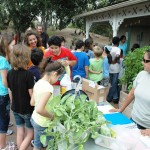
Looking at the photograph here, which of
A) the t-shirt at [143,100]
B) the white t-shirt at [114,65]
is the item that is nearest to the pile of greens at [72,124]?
the t-shirt at [143,100]

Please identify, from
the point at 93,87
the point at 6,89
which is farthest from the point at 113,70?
the point at 6,89

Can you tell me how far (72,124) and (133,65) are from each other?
10.0 feet

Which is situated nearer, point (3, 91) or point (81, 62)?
point (3, 91)

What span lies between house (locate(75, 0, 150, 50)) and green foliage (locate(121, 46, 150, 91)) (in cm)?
325

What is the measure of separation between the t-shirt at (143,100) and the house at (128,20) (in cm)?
513

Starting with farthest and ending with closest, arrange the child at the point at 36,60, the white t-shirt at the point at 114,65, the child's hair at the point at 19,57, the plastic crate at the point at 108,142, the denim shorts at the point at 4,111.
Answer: the white t-shirt at the point at 114,65
the denim shorts at the point at 4,111
the child at the point at 36,60
the child's hair at the point at 19,57
the plastic crate at the point at 108,142

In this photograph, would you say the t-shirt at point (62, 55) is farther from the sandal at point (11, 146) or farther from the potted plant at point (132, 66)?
the sandal at point (11, 146)

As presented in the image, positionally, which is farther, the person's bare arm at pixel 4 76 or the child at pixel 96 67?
the child at pixel 96 67

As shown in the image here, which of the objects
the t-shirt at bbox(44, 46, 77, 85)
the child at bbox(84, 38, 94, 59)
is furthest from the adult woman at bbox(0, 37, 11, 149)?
the child at bbox(84, 38, 94, 59)

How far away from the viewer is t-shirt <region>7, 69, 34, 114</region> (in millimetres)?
2562

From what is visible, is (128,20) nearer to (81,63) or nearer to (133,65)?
(133,65)

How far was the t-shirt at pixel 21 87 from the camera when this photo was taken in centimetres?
256

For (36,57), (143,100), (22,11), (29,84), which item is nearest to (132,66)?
(143,100)

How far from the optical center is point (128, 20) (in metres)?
11.9
